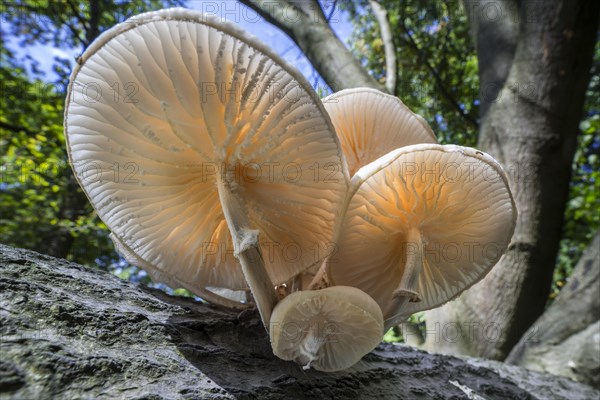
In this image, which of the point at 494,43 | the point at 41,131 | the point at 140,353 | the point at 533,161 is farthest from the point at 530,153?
the point at 41,131

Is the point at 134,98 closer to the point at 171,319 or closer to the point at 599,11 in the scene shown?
the point at 171,319

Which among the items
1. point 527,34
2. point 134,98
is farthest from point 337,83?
point 134,98

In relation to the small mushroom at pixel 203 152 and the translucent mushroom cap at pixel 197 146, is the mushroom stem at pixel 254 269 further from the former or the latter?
the translucent mushroom cap at pixel 197 146

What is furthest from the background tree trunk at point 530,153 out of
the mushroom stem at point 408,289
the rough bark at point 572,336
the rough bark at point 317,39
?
the mushroom stem at point 408,289

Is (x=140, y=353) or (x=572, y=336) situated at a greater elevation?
(x=572, y=336)

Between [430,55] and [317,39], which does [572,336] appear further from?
[430,55]

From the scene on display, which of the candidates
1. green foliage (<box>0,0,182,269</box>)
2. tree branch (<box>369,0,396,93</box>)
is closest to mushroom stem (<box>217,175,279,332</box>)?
tree branch (<box>369,0,396,93</box>)
